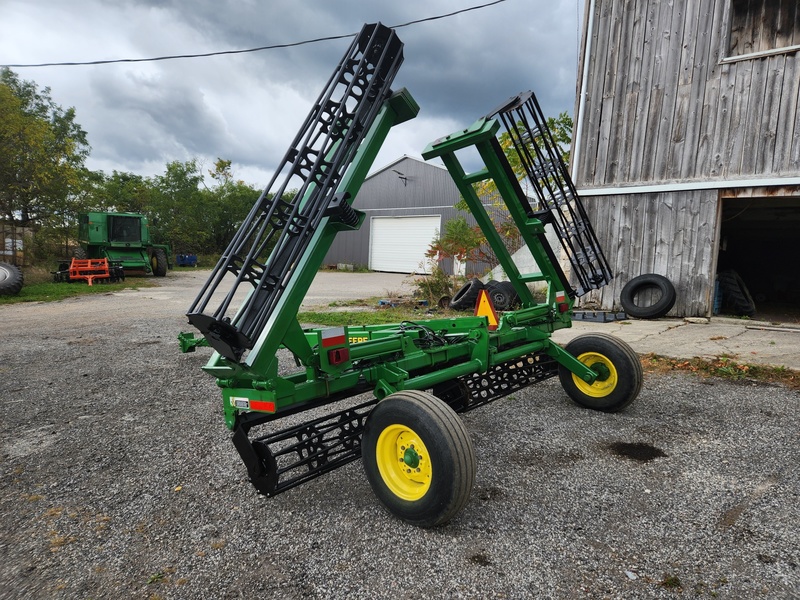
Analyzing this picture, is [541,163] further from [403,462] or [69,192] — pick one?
[69,192]

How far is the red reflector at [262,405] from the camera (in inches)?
95.0

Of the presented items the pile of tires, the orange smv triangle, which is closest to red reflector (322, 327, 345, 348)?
the orange smv triangle

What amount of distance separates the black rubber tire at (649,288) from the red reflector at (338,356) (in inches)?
310

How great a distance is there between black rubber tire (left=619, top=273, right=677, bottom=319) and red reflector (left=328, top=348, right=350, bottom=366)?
25.8 ft

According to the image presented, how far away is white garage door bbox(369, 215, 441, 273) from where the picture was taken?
2603 cm

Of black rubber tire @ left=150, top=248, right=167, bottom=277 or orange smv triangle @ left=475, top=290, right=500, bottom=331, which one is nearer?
orange smv triangle @ left=475, top=290, right=500, bottom=331

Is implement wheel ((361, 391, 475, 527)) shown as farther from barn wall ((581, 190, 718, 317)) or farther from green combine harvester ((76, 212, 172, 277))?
green combine harvester ((76, 212, 172, 277))

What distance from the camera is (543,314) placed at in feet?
13.9

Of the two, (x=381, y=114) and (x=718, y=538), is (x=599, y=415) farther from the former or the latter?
(x=381, y=114)

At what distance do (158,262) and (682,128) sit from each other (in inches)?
787

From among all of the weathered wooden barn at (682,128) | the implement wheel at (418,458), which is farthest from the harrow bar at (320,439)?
the weathered wooden barn at (682,128)

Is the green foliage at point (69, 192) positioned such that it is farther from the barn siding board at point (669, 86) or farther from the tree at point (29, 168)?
the barn siding board at point (669, 86)

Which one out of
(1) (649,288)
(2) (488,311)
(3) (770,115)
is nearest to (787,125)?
(3) (770,115)

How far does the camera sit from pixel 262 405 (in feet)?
8.04
